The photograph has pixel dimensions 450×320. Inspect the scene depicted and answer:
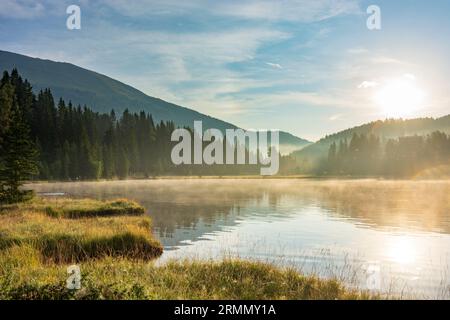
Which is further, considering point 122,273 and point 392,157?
point 392,157

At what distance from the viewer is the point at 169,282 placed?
1455cm

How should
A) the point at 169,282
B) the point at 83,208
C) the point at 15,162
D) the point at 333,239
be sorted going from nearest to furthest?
the point at 169,282, the point at 333,239, the point at 83,208, the point at 15,162

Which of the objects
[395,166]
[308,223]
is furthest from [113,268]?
[395,166]

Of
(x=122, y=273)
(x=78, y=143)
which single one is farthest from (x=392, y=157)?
(x=122, y=273)

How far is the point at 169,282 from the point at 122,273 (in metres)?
1.58

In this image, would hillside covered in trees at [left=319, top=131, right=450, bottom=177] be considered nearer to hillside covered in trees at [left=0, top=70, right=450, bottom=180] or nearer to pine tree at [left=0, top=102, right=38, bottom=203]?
hillside covered in trees at [left=0, top=70, right=450, bottom=180]

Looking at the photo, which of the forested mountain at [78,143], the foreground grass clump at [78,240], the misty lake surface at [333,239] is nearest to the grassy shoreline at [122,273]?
the foreground grass clump at [78,240]

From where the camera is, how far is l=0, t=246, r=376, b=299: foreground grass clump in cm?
1152

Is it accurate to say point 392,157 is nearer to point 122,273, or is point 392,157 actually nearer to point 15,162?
point 15,162

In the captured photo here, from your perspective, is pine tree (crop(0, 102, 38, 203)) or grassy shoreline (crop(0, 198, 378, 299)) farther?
pine tree (crop(0, 102, 38, 203))

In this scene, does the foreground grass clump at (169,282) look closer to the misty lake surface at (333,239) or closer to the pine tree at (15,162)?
the misty lake surface at (333,239)

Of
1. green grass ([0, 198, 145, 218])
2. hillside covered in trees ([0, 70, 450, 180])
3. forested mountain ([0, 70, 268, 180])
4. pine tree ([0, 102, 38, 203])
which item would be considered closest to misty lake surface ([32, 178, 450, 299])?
green grass ([0, 198, 145, 218])
